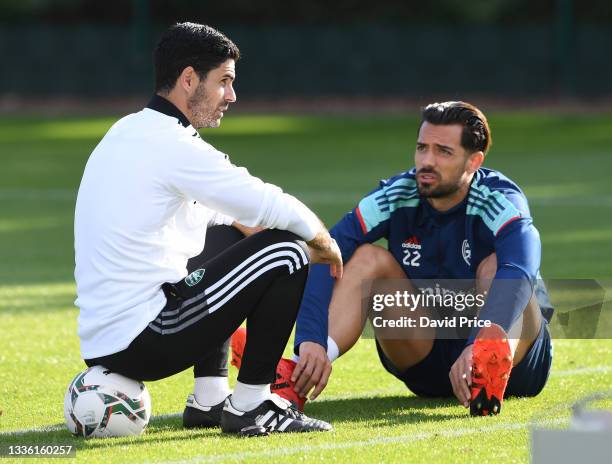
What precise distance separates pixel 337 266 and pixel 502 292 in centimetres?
72

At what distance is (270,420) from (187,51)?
5.09 ft

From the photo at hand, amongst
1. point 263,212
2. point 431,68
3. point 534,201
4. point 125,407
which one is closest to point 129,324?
point 125,407

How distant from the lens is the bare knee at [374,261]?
6.36 m

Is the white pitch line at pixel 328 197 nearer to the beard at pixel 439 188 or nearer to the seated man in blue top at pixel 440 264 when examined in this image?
the seated man in blue top at pixel 440 264

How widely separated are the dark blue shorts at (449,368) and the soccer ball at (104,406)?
55.0 inches

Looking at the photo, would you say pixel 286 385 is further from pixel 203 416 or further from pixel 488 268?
pixel 488 268

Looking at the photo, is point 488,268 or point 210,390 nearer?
point 210,390

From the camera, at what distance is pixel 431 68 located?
36.2 meters

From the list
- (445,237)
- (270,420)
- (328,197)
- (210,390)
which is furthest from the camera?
(328,197)

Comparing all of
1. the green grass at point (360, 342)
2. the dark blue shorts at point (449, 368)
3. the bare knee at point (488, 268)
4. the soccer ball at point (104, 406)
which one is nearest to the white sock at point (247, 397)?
the green grass at point (360, 342)

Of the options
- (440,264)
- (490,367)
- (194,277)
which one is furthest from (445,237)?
(194,277)

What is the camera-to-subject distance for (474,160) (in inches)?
257

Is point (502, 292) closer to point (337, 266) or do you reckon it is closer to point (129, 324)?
point (337, 266)

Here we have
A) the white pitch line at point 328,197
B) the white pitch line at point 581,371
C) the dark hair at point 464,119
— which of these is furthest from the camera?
the white pitch line at point 328,197
